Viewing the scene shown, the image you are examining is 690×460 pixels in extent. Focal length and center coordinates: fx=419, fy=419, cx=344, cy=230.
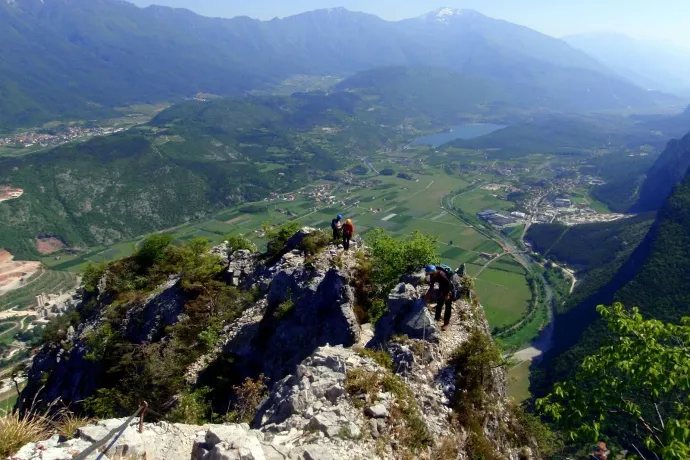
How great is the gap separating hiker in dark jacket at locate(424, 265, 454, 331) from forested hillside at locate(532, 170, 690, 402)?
51776 millimetres

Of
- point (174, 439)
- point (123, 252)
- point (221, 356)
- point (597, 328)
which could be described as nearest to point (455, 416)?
point (174, 439)

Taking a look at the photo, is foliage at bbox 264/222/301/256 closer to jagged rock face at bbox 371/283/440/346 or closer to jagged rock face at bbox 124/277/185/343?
jagged rock face at bbox 124/277/185/343

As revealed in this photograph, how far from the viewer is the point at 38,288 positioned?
111 meters

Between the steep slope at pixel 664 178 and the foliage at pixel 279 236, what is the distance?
556ft

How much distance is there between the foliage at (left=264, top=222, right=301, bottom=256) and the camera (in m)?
30.5

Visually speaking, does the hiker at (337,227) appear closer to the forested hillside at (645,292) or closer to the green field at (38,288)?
the forested hillside at (645,292)

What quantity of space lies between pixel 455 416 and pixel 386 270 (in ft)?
29.9

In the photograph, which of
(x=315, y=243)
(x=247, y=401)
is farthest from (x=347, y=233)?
(x=247, y=401)

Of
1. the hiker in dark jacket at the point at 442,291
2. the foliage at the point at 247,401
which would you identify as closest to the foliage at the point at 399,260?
the hiker in dark jacket at the point at 442,291

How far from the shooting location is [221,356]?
21984 millimetres

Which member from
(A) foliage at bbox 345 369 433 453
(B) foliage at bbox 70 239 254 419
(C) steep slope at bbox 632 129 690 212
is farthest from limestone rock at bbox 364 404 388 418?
(C) steep slope at bbox 632 129 690 212

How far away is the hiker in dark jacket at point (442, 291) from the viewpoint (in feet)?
52.2

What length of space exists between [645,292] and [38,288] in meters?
137

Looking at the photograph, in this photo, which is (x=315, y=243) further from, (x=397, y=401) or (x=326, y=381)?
(x=397, y=401)
